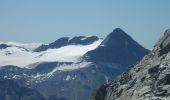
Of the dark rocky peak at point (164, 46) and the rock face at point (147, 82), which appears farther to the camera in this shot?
the dark rocky peak at point (164, 46)

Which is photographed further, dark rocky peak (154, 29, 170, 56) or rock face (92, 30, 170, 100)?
dark rocky peak (154, 29, 170, 56)

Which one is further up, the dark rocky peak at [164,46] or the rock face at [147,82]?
the dark rocky peak at [164,46]

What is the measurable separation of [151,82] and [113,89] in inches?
922

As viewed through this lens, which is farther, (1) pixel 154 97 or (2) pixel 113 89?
(2) pixel 113 89

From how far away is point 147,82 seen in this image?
92625mm

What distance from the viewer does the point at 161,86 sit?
85562mm

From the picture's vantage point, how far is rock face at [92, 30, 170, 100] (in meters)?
85.0

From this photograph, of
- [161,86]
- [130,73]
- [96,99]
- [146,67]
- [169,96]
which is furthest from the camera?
[96,99]

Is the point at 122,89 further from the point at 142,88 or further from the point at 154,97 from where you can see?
the point at 154,97

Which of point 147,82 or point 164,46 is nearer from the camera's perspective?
point 147,82

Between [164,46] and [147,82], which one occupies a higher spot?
[164,46]

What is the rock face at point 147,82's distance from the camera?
85.0 metres

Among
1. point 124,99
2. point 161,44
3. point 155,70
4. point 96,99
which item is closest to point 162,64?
point 155,70

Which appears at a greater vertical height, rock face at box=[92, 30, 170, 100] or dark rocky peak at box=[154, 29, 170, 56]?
dark rocky peak at box=[154, 29, 170, 56]
